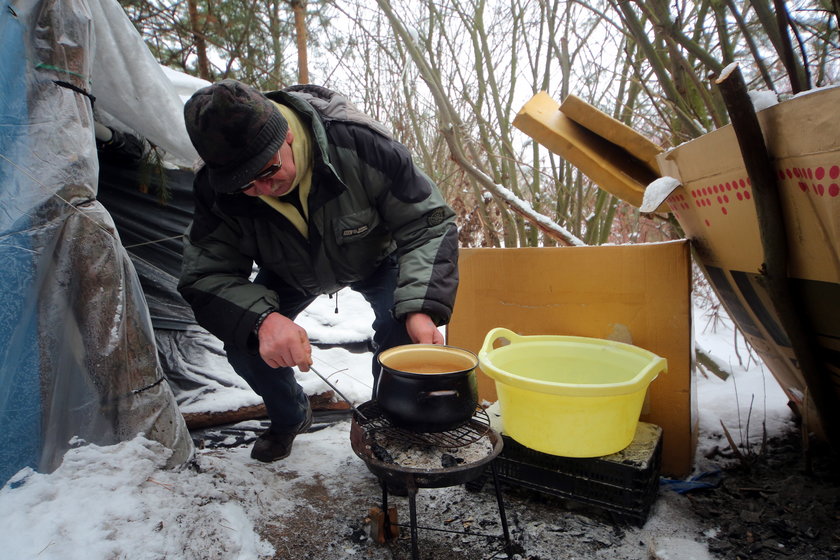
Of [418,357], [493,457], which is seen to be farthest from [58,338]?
[493,457]

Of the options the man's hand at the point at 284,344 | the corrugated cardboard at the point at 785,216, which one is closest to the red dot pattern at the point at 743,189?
the corrugated cardboard at the point at 785,216

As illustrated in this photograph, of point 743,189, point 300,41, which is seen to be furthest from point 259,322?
point 300,41

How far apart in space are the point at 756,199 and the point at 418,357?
3.78ft

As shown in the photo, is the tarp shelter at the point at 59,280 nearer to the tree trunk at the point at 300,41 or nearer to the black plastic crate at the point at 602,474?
the black plastic crate at the point at 602,474

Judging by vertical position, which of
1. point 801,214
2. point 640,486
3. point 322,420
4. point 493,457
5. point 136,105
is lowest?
point 322,420

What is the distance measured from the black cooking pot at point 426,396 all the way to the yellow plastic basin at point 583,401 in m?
0.35

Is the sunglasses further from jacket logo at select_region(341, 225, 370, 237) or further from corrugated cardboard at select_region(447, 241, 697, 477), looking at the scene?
corrugated cardboard at select_region(447, 241, 697, 477)

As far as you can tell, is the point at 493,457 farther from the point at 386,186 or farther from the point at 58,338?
the point at 58,338

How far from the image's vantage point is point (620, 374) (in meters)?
2.01

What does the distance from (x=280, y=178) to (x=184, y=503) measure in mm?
1263

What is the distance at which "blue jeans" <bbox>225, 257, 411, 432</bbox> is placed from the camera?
2189 millimetres

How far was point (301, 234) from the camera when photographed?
2.04m

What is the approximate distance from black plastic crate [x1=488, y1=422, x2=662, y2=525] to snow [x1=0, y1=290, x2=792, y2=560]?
0.10 meters

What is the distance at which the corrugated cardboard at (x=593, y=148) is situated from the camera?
7.73ft
